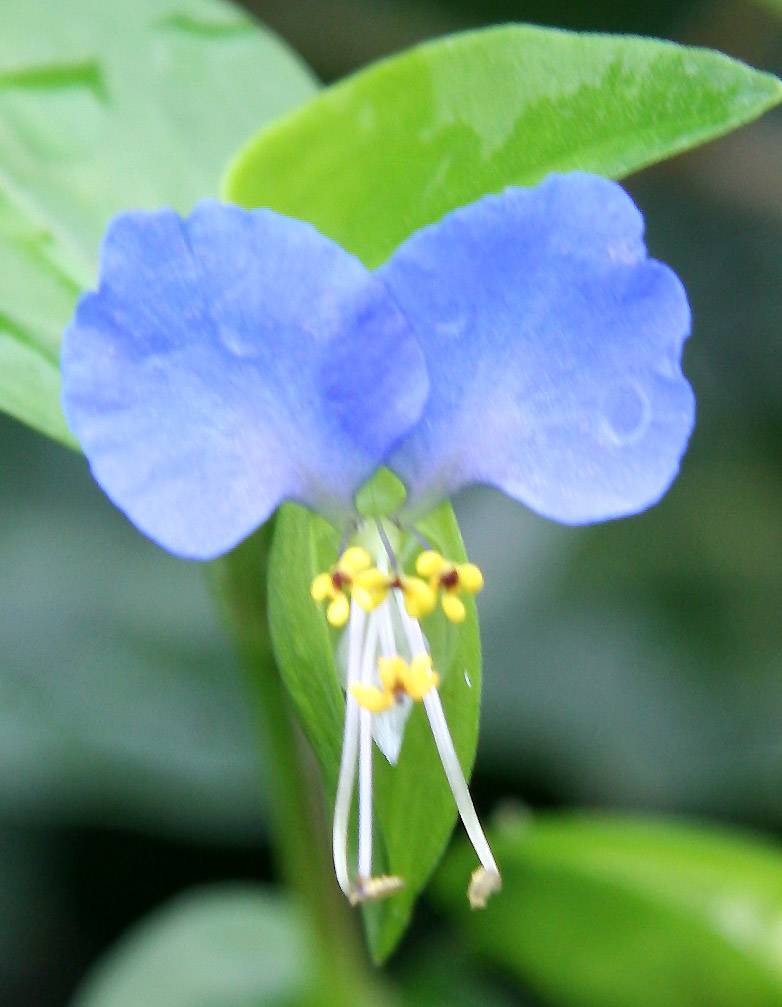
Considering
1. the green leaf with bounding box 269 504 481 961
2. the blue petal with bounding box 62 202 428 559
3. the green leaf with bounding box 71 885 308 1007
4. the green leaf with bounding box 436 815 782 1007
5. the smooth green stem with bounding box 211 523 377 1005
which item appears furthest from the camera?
the green leaf with bounding box 71 885 308 1007

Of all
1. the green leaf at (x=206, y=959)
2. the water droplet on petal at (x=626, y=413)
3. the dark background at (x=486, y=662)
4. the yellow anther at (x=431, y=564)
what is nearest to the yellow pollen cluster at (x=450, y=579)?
the yellow anther at (x=431, y=564)

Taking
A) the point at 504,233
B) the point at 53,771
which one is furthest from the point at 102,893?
the point at 504,233

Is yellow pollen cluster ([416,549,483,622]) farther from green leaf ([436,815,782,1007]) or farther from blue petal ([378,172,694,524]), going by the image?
green leaf ([436,815,782,1007])

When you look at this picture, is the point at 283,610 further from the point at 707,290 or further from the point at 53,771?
the point at 707,290

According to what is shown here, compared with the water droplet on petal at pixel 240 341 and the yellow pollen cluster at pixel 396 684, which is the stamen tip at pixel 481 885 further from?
the water droplet on petal at pixel 240 341

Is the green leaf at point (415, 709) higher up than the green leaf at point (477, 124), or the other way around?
the green leaf at point (477, 124)

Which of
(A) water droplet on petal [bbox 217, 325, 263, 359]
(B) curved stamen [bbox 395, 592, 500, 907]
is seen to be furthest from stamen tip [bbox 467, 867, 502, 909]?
(A) water droplet on petal [bbox 217, 325, 263, 359]
